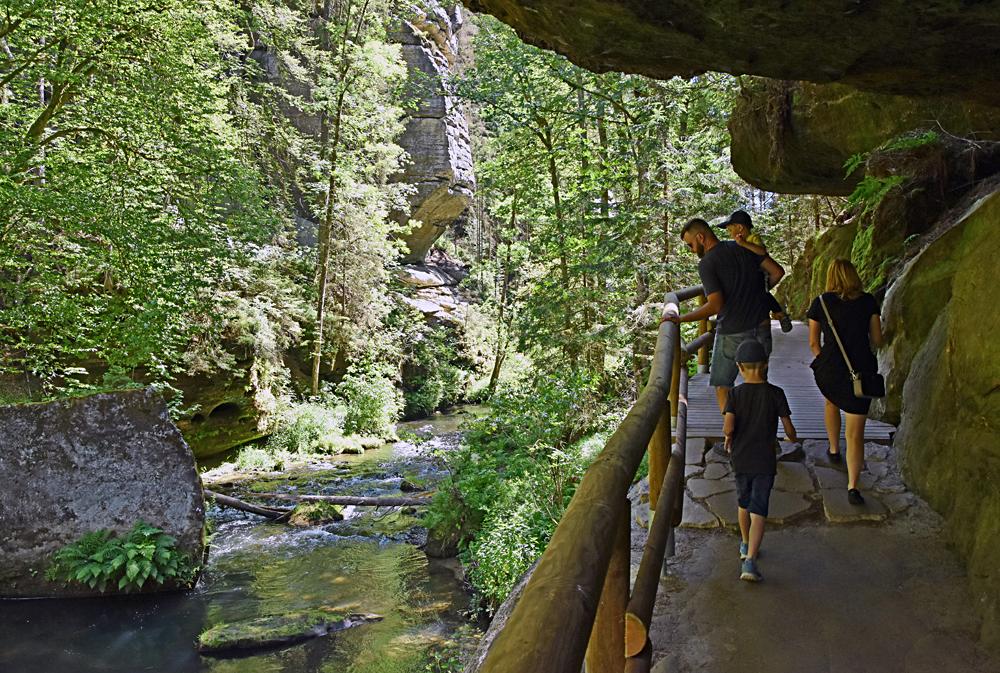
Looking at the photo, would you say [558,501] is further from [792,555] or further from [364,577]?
[792,555]

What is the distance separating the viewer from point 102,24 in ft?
38.9

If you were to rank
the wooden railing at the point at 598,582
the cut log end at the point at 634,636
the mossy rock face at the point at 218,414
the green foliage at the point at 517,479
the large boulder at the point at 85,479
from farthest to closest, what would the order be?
1. the mossy rock face at the point at 218,414
2. the large boulder at the point at 85,479
3. the green foliage at the point at 517,479
4. the cut log end at the point at 634,636
5. the wooden railing at the point at 598,582

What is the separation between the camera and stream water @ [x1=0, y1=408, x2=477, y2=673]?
762 centimetres

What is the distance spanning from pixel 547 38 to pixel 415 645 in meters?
6.76

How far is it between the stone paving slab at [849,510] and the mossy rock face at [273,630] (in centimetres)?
607

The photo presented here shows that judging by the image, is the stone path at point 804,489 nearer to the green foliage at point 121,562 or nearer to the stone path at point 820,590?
the stone path at point 820,590

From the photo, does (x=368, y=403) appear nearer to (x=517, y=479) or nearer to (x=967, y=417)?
(x=517, y=479)

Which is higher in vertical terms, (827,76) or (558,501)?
(827,76)

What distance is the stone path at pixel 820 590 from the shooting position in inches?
Result: 115

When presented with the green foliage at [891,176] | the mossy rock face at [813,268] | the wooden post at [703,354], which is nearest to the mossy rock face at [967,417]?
the green foliage at [891,176]

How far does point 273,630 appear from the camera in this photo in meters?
8.08

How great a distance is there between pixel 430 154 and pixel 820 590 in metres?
31.0

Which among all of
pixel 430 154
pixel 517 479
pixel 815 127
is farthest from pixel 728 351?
pixel 430 154

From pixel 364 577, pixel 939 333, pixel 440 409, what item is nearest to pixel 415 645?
pixel 364 577
